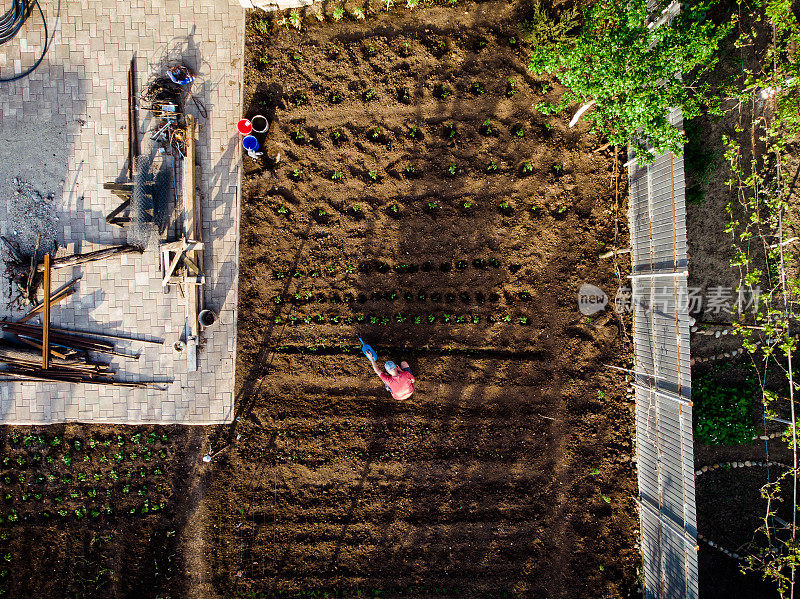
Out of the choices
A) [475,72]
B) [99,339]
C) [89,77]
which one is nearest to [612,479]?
[475,72]

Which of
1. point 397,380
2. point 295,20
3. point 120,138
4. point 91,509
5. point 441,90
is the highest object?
point 295,20

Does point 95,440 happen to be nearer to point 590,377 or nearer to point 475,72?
point 590,377

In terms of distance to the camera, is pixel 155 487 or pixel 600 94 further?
pixel 155 487

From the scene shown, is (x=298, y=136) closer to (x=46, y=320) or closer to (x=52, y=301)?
(x=52, y=301)

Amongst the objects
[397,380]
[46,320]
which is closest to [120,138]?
[46,320]

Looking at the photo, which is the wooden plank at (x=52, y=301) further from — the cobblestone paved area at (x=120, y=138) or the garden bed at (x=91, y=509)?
the garden bed at (x=91, y=509)

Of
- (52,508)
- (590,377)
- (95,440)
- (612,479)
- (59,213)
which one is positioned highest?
(59,213)

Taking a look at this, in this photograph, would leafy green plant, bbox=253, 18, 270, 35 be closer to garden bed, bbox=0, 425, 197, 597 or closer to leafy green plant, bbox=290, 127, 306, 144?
leafy green plant, bbox=290, 127, 306, 144
